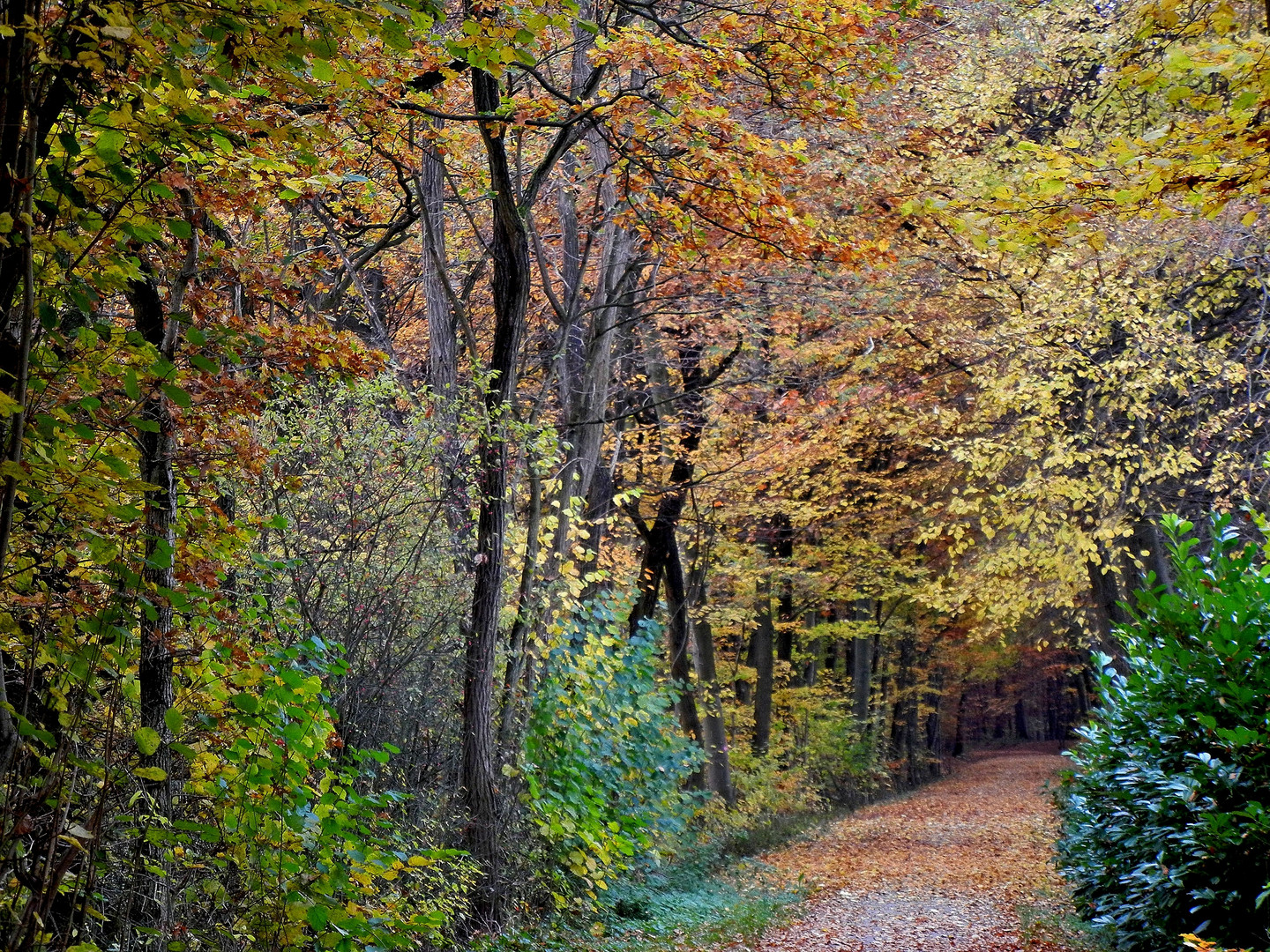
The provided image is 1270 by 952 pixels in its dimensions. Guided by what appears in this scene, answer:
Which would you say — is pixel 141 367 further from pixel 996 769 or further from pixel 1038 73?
pixel 996 769

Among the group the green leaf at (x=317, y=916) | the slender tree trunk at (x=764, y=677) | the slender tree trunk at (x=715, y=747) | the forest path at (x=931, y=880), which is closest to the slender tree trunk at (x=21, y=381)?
the green leaf at (x=317, y=916)

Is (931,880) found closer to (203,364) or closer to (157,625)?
(157,625)

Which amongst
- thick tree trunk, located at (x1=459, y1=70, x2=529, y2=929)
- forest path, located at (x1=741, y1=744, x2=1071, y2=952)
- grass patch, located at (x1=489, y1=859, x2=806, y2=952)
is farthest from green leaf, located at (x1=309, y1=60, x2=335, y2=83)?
forest path, located at (x1=741, y1=744, x2=1071, y2=952)

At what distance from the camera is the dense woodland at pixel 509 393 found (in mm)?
3322

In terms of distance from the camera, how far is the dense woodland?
10.9 ft

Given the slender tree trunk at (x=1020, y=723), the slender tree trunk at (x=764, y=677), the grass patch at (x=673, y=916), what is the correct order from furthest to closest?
the slender tree trunk at (x=1020, y=723) → the slender tree trunk at (x=764, y=677) → the grass patch at (x=673, y=916)

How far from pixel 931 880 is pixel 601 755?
594 centimetres

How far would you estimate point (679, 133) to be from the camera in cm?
725

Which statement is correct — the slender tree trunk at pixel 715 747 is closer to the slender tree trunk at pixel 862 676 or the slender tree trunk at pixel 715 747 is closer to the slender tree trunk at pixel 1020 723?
the slender tree trunk at pixel 862 676

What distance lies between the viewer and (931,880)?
534 inches

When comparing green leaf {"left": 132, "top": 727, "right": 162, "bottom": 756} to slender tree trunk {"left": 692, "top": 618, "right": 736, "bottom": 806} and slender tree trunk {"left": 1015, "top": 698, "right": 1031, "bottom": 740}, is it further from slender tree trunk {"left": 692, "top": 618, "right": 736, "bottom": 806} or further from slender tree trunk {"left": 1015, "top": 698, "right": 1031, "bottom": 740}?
slender tree trunk {"left": 1015, "top": 698, "right": 1031, "bottom": 740}

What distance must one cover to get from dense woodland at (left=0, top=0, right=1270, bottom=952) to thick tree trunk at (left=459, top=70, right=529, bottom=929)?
0.03 m

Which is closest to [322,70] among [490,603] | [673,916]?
[490,603]

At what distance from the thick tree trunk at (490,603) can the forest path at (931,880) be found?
2735mm
